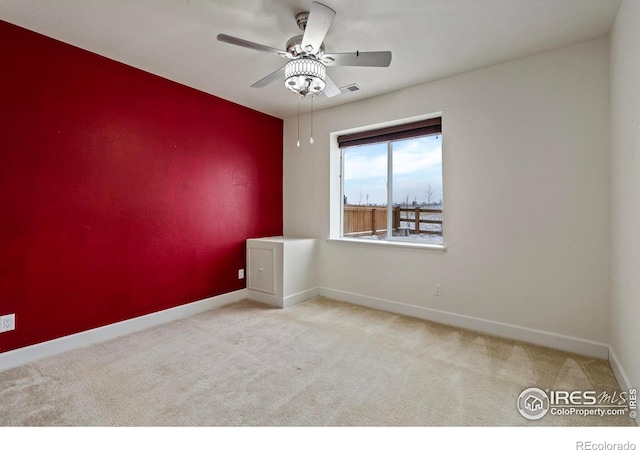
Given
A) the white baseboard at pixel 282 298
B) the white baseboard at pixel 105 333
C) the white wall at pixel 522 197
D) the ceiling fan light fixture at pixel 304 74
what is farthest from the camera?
the white baseboard at pixel 282 298

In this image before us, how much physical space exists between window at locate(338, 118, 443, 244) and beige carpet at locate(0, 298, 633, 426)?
1.21 meters

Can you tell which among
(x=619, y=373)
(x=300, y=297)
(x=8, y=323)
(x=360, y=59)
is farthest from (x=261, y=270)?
(x=619, y=373)

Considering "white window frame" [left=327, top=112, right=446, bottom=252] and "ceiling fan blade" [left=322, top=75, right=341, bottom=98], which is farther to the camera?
"white window frame" [left=327, top=112, right=446, bottom=252]

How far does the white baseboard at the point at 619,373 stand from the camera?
6.02ft

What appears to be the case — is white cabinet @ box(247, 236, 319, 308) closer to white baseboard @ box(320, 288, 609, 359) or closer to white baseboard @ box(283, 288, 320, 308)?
white baseboard @ box(283, 288, 320, 308)

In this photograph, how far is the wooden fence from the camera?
343 cm

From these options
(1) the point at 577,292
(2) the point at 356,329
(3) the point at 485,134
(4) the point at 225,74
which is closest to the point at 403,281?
(2) the point at 356,329

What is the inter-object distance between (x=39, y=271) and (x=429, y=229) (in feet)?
11.7

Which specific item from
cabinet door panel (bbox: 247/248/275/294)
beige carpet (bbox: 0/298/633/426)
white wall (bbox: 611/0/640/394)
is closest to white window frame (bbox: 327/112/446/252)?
cabinet door panel (bbox: 247/248/275/294)

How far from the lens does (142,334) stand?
2789 mm

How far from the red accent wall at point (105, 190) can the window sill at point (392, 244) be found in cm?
132

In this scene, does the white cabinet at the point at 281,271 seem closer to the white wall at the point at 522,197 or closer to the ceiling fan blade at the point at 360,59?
the white wall at the point at 522,197

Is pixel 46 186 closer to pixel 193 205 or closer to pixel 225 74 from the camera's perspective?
pixel 193 205

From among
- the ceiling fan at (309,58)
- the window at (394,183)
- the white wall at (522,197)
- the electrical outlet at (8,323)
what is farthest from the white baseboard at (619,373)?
the electrical outlet at (8,323)
